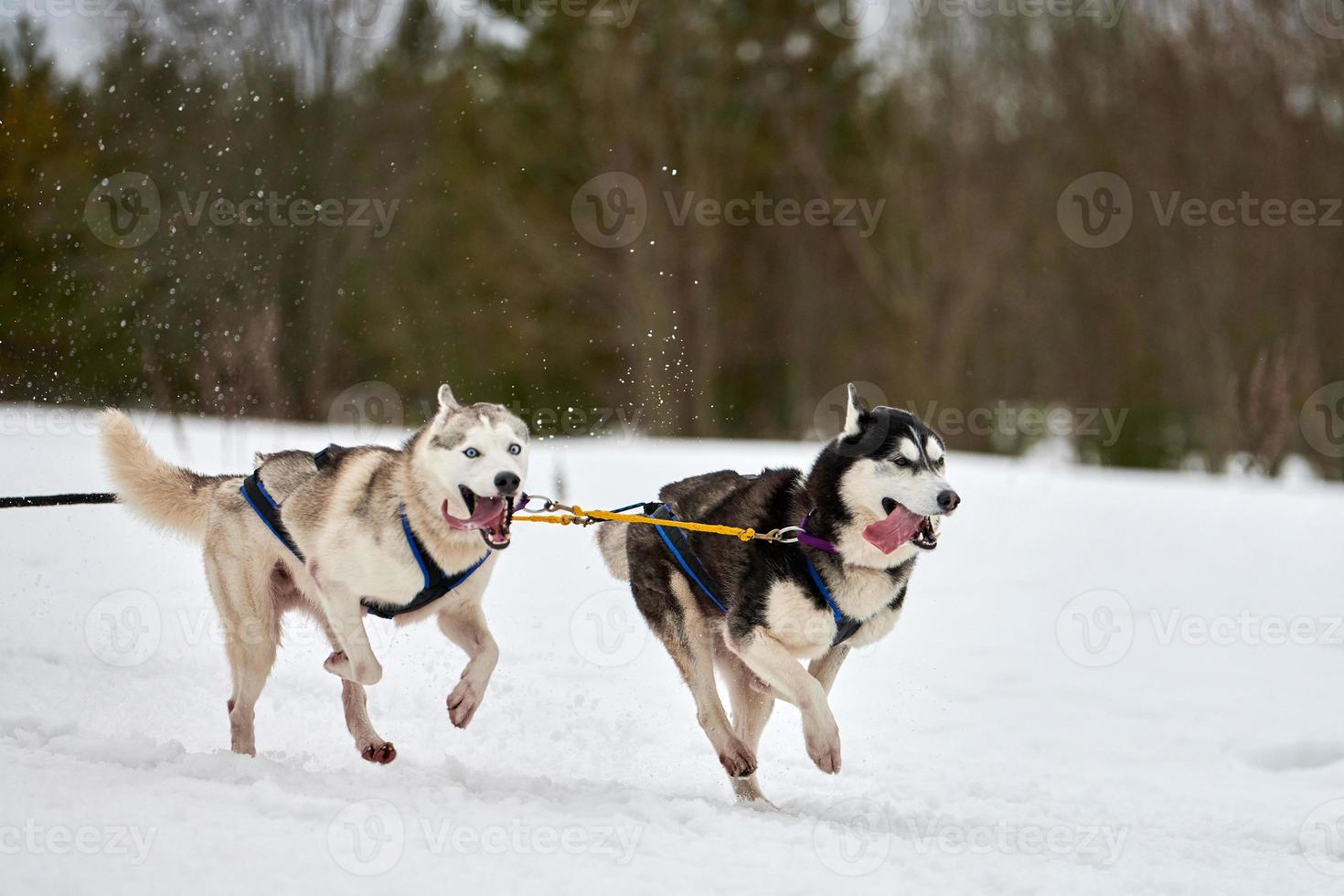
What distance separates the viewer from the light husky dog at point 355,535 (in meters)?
4.16

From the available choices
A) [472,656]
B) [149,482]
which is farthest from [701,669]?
[149,482]

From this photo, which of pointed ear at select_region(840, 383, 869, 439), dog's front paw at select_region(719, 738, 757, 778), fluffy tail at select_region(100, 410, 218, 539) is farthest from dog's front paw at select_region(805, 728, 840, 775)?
fluffy tail at select_region(100, 410, 218, 539)

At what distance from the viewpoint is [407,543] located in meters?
4.19

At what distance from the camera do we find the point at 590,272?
2298 cm

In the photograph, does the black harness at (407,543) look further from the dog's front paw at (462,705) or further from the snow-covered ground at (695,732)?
the snow-covered ground at (695,732)

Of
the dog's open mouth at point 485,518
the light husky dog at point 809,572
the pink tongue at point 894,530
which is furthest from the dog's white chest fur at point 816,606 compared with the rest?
the dog's open mouth at point 485,518

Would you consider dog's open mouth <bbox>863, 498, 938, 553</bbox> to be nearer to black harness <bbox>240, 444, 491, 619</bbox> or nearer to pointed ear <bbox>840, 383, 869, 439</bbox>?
pointed ear <bbox>840, 383, 869, 439</bbox>

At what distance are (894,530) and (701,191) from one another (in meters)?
19.2

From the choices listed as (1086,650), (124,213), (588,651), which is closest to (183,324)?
(124,213)

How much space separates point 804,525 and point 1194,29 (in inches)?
707

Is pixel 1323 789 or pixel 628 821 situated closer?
pixel 628 821

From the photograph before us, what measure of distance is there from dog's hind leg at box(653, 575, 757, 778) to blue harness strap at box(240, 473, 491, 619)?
0.81m

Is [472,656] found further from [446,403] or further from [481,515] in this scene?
[446,403]

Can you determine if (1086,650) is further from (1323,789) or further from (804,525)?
(804,525)
